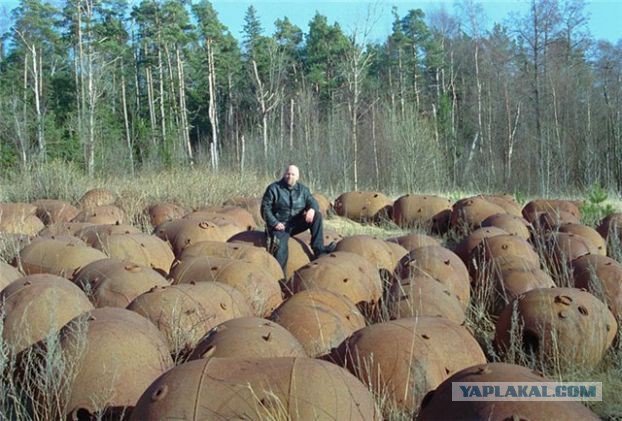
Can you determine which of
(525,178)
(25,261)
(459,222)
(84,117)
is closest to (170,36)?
(84,117)

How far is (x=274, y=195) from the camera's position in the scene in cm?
1081

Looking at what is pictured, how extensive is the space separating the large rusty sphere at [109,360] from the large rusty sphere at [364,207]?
11.0 metres

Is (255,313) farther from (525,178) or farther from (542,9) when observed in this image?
(525,178)

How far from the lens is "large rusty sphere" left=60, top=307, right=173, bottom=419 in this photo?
4.61 metres

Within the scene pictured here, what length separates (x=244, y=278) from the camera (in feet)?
23.9

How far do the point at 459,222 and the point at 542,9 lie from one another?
82.2 feet

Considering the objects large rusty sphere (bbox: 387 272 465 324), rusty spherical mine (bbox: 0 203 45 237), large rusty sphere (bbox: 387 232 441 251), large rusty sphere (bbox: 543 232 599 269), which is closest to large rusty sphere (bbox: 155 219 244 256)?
rusty spherical mine (bbox: 0 203 45 237)

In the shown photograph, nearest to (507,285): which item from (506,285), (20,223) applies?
(506,285)

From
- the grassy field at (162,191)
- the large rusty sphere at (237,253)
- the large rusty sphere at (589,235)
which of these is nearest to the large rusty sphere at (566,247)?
the large rusty sphere at (589,235)

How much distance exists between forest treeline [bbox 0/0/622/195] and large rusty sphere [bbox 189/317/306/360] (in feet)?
55.7

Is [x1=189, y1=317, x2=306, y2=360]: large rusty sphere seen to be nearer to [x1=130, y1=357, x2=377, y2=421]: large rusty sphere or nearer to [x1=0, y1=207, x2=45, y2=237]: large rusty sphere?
[x1=130, y1=357, x2=377, y2=421]: large rusty sphere

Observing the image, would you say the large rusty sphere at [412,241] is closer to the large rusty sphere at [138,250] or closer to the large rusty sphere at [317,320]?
the large rusty sphere at [138,250]

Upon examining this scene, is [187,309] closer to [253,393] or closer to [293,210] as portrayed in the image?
[253,393]

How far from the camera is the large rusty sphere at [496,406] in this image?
347cm
